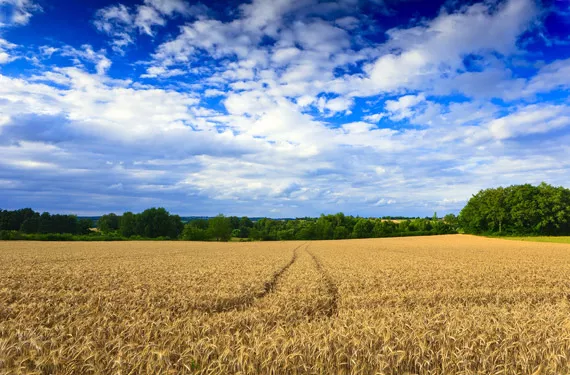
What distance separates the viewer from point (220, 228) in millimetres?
102562

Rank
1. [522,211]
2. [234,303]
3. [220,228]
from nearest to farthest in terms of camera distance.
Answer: [234,303] → [522,211] → [220,228]

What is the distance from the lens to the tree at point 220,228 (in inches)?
4028

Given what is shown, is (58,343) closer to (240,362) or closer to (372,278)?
(240,362)

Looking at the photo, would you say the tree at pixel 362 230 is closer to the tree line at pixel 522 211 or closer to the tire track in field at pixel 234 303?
the tree line at pixel 522 211

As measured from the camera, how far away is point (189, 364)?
487cm

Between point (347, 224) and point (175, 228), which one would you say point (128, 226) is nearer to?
point (175, 228)

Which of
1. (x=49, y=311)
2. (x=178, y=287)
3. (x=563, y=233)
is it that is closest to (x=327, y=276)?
(x=178, y=287)

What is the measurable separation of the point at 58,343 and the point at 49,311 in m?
3.94

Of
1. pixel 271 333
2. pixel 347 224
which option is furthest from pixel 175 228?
pixel 271 333

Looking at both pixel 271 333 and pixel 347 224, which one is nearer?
pixel 271 333

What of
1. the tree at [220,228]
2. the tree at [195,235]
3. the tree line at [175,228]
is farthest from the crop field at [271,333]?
the tree line at [175,228]

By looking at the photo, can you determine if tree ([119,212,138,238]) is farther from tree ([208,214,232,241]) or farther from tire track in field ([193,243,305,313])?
tire track in field ([193,243,305,313])

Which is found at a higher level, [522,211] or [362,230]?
[522,211]

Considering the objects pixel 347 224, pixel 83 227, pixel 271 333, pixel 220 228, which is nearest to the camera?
pixel 271 333
